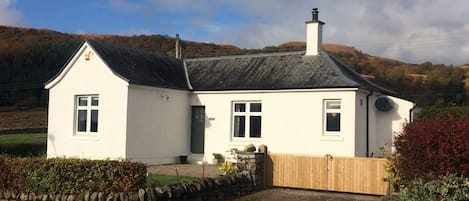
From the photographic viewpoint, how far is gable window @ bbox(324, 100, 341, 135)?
1886cm

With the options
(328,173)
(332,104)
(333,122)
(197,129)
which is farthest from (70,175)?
(332,104)

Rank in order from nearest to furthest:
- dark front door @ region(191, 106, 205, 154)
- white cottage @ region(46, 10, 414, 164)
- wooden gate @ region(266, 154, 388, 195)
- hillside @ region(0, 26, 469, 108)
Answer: wooden gate @ region(266, 154, 388, 195)
white cottage @ region(46, 10, 414, 164)
dark front door @ region(191, 106, 205, 154)
hillside @ region(0, 26, 469, 108)

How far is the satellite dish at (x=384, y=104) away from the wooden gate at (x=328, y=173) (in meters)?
6.48

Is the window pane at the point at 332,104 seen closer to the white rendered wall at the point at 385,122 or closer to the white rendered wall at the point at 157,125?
the white rendered wall at the point at 385,122

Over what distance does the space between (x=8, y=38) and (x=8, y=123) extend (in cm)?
4856

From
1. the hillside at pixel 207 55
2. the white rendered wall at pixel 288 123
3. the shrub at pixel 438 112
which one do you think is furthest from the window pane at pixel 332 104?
the hillside at pixel 207 55

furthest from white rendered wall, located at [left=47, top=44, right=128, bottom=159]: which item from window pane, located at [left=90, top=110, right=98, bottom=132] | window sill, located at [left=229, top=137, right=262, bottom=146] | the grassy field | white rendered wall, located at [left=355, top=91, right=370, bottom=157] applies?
Answer: the grassy field

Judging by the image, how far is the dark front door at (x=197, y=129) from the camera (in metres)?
22.0

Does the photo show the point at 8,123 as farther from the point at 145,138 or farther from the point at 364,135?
the point at 364,135

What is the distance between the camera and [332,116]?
1897 cm

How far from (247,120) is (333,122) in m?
3.80

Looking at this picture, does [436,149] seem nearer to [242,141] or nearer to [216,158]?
[242,141]

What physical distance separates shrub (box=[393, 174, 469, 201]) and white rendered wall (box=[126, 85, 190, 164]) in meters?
11.7

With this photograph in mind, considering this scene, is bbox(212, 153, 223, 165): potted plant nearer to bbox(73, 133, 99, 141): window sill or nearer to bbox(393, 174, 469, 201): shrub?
bbox(73, 133, 99, 141): window sill
